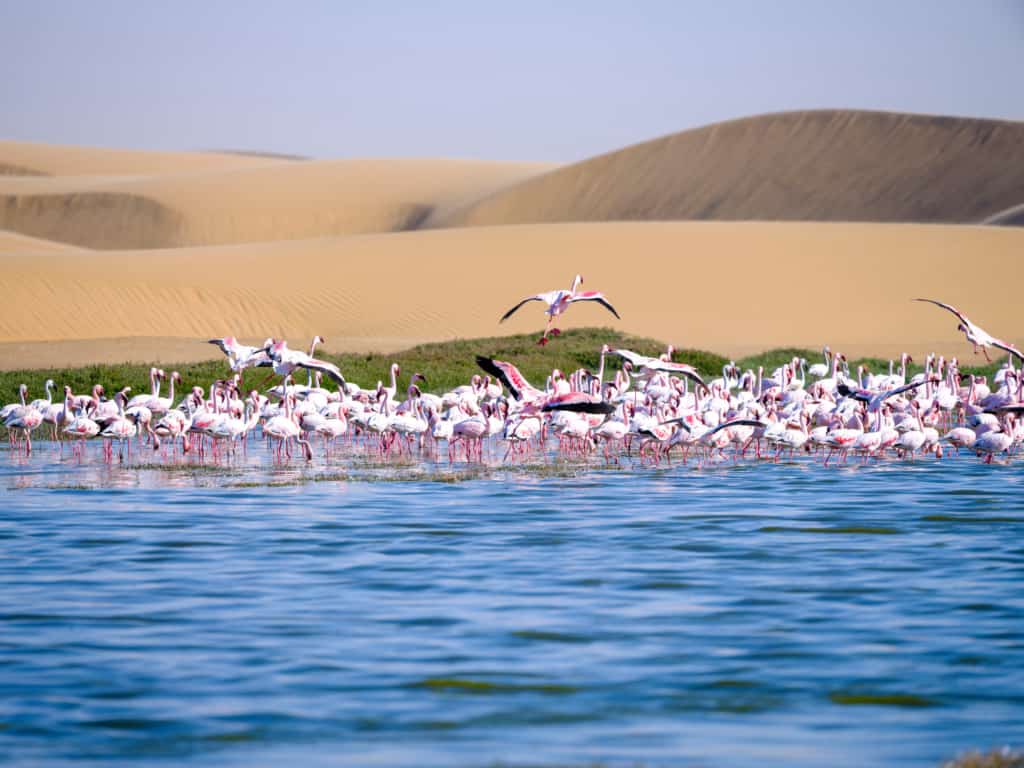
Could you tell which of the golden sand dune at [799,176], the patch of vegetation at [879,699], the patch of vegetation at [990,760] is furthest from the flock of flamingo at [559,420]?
the golden sand dune at [799,176]

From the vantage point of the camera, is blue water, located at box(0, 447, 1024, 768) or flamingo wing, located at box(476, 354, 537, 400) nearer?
blue water, located at box(0, 447, 1024, 768)

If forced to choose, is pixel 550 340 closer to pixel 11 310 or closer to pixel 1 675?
pixel 11 310

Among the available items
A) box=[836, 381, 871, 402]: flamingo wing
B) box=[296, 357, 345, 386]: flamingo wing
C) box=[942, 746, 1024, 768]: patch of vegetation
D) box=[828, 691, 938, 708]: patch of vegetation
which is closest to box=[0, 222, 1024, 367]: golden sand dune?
box=[836, 381, 871, 402]: flamingo wing

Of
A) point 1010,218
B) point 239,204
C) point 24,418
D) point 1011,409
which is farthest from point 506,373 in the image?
point 239,204

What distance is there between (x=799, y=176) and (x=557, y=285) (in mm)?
A: 68091

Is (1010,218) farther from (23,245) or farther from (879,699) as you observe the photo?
(879,699)

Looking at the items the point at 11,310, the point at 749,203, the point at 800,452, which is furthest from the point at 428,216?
the point at 800,452

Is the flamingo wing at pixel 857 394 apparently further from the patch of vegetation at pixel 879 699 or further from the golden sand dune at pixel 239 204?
the golden sand dune at pixel 239 204

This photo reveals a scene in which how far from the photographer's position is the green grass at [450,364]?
2895 centimetres

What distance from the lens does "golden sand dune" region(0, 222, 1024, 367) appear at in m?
50.0

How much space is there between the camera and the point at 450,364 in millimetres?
33812

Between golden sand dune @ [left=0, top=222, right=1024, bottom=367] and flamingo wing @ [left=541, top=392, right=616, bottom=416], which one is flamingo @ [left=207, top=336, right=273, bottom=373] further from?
golden sand dune @ [left=0, top=222, right=1024, bottom=367]

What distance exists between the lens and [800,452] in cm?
2327

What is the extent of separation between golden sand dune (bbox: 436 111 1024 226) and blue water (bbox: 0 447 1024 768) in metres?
101
